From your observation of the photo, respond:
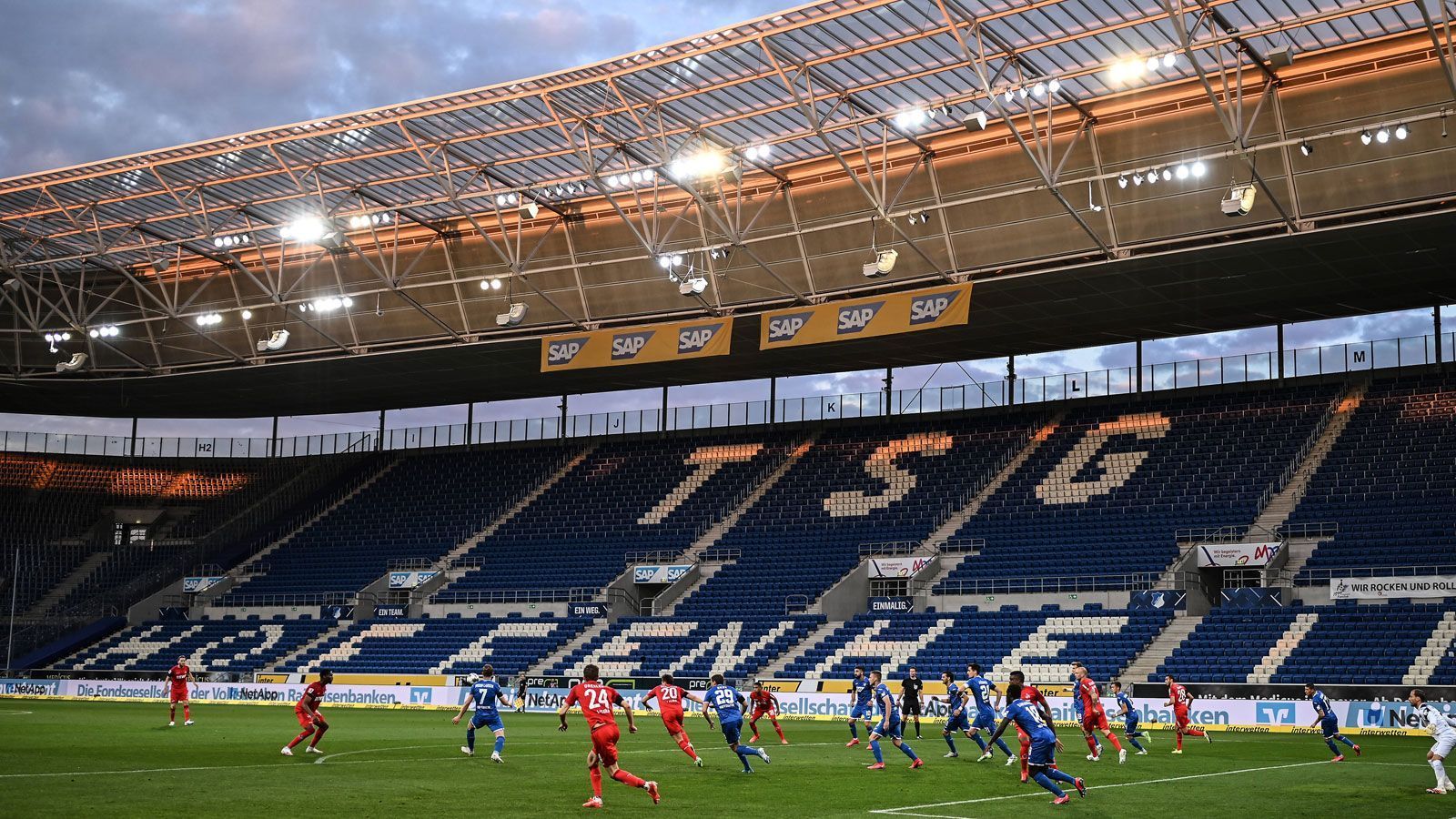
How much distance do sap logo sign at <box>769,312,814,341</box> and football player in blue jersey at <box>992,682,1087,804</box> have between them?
27.9 m

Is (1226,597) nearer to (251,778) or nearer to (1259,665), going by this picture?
(1259,665)

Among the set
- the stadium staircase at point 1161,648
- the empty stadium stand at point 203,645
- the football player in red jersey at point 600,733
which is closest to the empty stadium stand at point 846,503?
the stadium staircase at point 1161,648

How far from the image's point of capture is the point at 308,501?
71750mm

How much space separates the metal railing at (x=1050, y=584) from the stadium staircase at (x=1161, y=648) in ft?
7.09

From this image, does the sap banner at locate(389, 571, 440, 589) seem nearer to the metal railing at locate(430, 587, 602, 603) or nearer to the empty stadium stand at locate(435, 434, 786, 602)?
the metal railing at locate(430, 587, 602, 603)

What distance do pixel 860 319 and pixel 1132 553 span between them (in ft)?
41.8

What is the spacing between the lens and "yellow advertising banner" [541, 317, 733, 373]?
46.8 m

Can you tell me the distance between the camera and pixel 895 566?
50.9m

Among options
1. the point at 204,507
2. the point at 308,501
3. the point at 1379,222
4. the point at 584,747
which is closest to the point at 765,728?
the point at 584,747

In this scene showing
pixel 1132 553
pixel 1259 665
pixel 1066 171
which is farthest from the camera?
pixel 1132 553

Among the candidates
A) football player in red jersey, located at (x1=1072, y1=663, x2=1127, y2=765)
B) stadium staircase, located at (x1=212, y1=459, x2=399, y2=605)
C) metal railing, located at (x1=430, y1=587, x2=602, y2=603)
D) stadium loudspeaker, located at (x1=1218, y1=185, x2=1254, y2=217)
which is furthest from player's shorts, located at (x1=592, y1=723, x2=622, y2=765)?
stadium staircase, located at (x1=212, y1=459, x2=399, y2=605)

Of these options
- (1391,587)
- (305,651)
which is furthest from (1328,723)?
(305,651)

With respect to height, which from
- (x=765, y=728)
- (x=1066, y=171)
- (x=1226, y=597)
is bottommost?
(x=765, y=728)

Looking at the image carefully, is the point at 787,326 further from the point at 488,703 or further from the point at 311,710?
the point at 311,710
